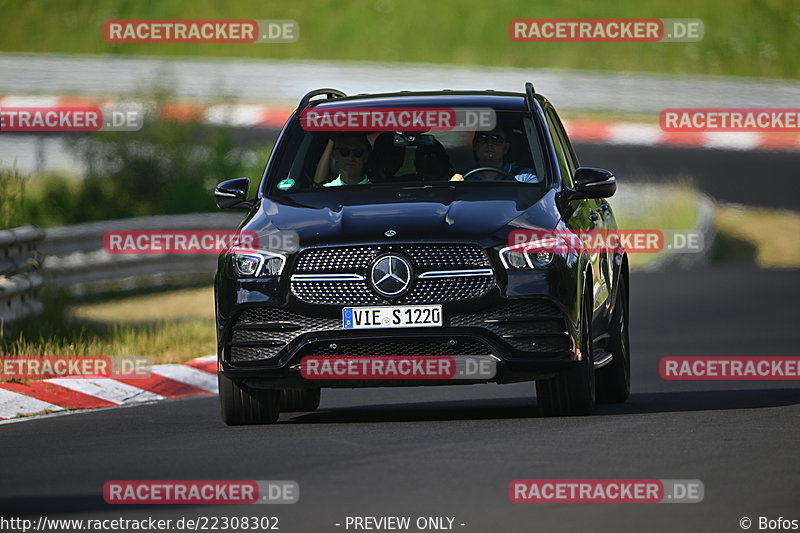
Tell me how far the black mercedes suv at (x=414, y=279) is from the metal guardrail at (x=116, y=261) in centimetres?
792

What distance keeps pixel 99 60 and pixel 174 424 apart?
30994 mm

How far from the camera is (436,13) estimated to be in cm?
4931

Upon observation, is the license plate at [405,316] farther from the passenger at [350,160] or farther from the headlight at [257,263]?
the passenger at [350,160]

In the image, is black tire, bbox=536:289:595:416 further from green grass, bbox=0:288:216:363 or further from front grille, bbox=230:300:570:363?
green grass, bbox=0:288:216:363

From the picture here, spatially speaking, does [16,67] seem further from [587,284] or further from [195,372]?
[587,284]

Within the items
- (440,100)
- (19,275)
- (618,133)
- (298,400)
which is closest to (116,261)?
(19,275)

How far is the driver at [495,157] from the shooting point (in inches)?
443

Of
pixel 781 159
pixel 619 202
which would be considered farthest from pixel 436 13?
pixel 619 202

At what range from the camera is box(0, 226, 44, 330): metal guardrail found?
1465cm

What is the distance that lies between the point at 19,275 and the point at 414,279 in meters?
6.23

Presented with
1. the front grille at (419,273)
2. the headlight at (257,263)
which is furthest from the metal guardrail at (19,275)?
the front grille at (419,273)

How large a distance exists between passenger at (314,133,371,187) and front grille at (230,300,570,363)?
1.36 meters

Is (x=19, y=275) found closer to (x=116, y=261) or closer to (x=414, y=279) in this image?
(x=414, y=279)

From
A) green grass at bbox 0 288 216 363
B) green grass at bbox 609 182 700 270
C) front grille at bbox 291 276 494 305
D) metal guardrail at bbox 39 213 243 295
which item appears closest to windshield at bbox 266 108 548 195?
front grille at bbox 291 276 494 305
